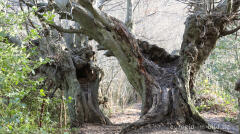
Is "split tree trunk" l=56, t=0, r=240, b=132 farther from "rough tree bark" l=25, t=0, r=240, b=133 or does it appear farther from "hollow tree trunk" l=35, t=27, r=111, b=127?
"hollow tree trunk" l=35, t=27, r=111, b=127

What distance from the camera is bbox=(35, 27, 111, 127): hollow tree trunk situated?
17.7ft

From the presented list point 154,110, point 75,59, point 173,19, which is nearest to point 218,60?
point 154,110

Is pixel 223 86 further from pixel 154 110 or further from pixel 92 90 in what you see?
pixel 92 90

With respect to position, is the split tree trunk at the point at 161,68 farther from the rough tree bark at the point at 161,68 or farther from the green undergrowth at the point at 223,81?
the green undergrowth at the point at 223,81

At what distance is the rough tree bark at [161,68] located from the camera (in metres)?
3.97

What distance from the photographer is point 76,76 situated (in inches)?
233

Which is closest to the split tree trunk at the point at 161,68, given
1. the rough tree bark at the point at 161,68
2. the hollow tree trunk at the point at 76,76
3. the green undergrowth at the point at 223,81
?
the rough tree bark at the point at 161,68

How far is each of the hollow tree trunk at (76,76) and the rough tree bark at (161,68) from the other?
4.51 ft

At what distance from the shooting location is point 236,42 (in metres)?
6.54

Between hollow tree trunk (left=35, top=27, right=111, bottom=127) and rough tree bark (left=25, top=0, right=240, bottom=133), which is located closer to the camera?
rough tree bark (left=25, top=0, right=240, bottom=133)

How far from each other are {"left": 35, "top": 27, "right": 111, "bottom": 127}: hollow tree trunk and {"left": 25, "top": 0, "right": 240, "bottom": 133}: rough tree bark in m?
1.38

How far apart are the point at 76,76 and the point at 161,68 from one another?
7.91 feet

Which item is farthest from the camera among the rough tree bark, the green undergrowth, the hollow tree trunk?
the green undergrowth

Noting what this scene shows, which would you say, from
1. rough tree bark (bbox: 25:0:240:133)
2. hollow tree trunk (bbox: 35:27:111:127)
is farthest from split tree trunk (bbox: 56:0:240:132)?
hollow tree trunk (bbox: 35:27:111:127)
